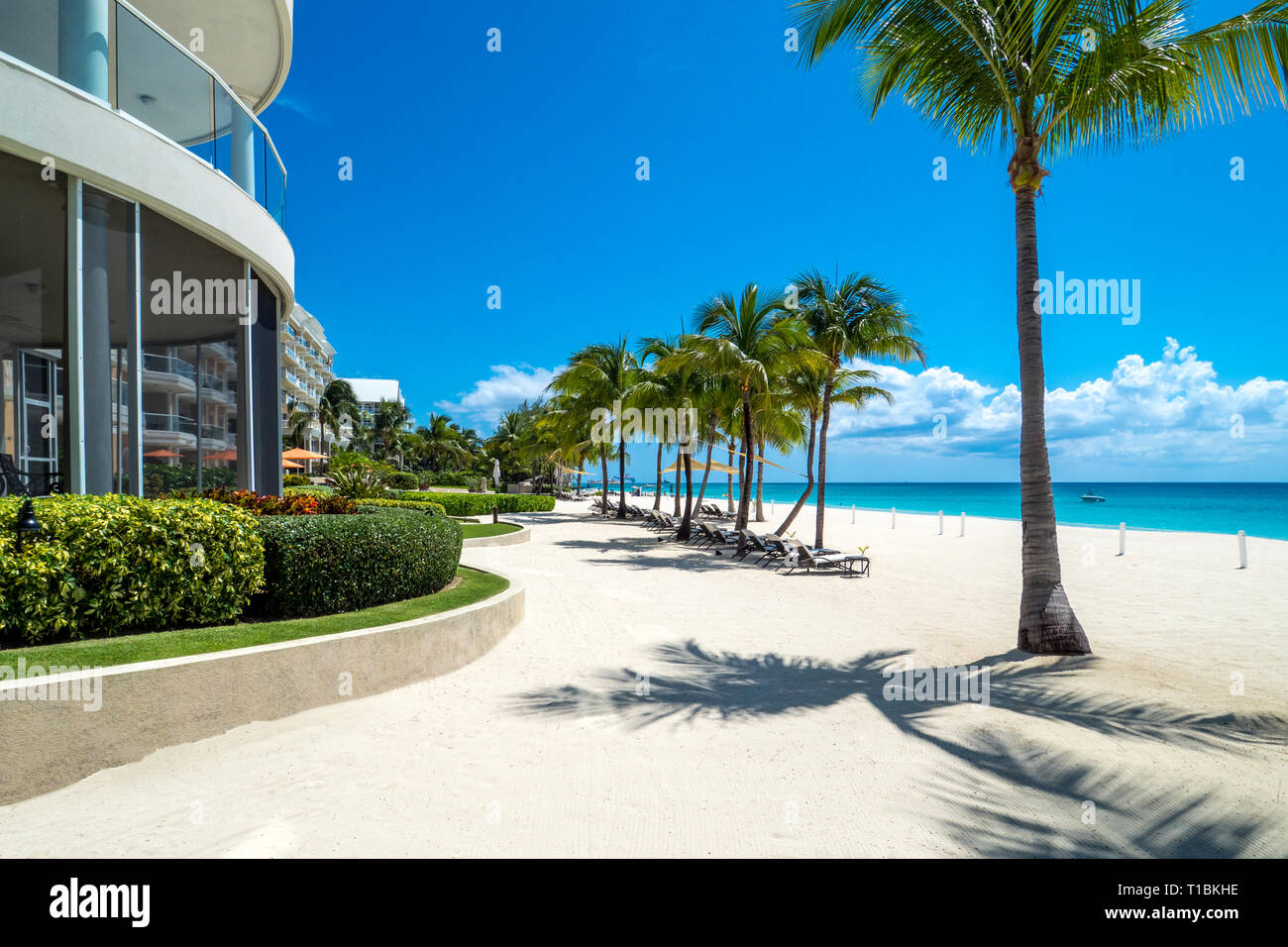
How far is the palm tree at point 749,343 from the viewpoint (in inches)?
733

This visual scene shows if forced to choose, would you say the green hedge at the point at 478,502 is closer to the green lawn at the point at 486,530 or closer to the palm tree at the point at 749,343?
the green lawn at the point at 486,530

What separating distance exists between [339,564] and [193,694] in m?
2.43

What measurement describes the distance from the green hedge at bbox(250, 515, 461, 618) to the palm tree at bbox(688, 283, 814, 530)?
498 inches

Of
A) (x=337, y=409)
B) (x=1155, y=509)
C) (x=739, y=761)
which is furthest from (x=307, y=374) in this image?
(x=1155, y=509)

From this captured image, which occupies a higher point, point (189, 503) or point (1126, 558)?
point (189, 503)

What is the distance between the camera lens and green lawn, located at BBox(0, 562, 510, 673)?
14.7 feet

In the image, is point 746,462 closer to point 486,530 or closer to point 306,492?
point 486,530

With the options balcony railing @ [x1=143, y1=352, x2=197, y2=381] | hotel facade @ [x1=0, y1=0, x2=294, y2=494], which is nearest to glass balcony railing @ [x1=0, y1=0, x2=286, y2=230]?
hotel facade @ [x1=0, y1=0, x2=294, y2=494]

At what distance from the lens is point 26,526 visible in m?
4.69

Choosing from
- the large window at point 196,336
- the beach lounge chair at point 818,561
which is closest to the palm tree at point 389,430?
the large window at point 196,336

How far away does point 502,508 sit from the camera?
34.8m
